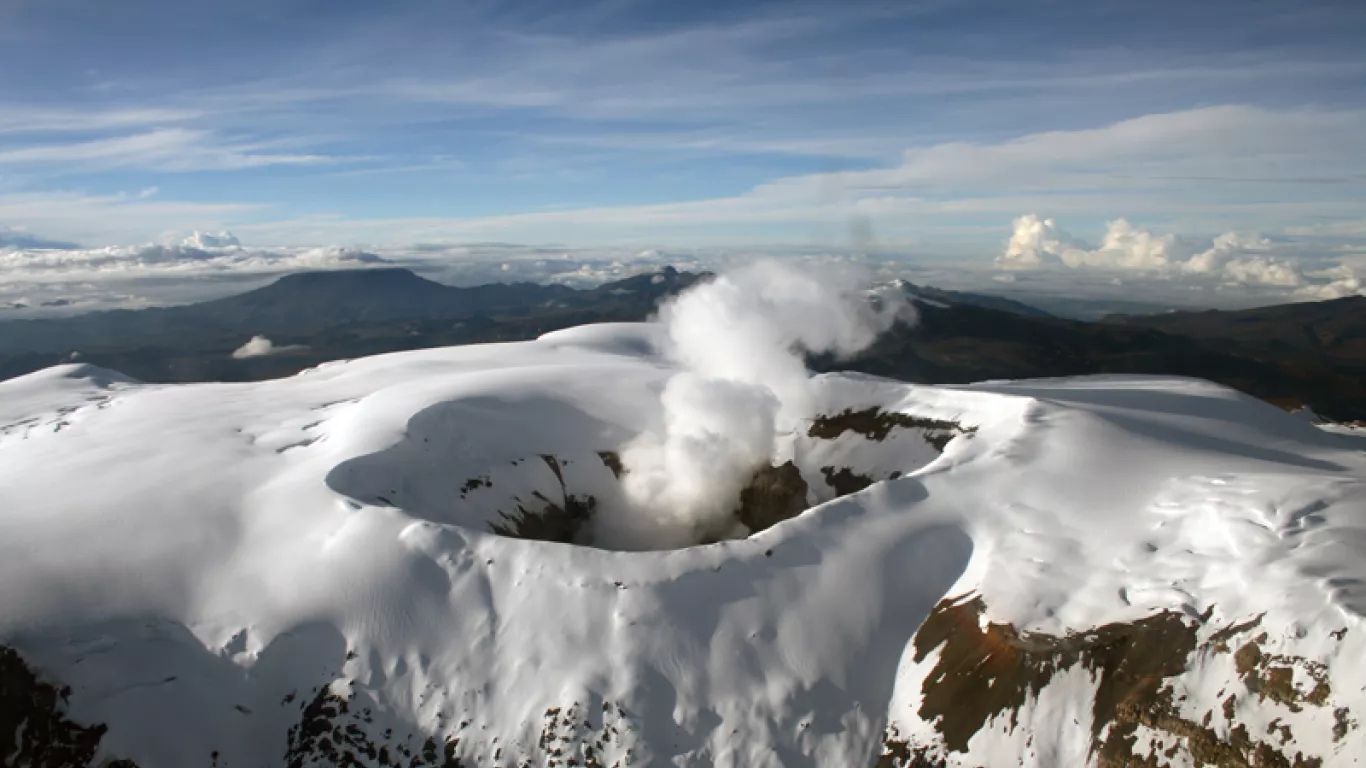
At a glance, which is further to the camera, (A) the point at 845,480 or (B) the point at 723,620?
(A) the point at 845,480

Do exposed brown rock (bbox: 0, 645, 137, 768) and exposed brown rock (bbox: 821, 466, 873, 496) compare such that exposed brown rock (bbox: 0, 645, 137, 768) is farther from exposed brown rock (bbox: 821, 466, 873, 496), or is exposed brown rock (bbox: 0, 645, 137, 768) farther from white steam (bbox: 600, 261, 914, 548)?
exposed brown rock (bbox: 821, 466, 873, 496)

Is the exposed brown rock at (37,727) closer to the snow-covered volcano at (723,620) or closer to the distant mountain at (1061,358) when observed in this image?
the snow-covered volcano at (723,620)

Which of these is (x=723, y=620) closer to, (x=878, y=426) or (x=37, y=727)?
(x=878, y=426)

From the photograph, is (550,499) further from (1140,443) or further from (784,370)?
(1140,443)

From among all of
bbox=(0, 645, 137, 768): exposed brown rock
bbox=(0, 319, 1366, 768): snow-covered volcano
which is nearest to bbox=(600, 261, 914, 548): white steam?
bbox=(0, 319, 1366, 768): snow-covered volcano

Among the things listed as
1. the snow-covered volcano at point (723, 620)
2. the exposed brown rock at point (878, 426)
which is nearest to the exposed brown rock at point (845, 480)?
the exposed brown rock at point (878, 426)

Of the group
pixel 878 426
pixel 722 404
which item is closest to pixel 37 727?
pixel 722 404

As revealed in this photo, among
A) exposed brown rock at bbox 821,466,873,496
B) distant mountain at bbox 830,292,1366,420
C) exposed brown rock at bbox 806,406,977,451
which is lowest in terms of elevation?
distant mountain at bbox 830,292,1366,420
